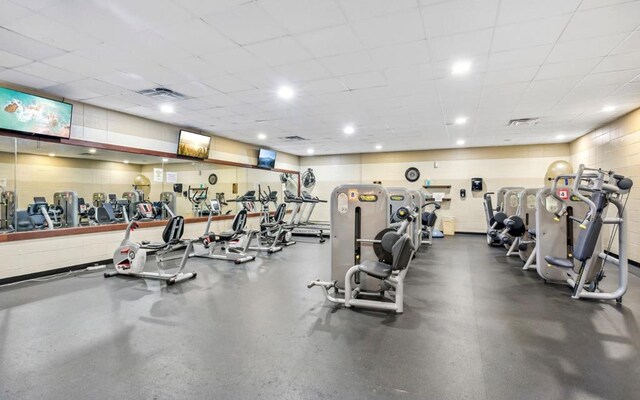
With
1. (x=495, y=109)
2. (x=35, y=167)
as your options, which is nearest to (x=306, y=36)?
(x=495, y=109)

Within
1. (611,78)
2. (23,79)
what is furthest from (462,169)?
(23,79)

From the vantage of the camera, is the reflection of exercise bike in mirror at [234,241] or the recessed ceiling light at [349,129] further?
the recessed ceiling light at [349,129]

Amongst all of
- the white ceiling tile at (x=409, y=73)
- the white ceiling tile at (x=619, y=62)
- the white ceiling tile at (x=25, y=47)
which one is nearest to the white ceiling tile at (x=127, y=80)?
the white ceiling tile at (x=25, y=47)

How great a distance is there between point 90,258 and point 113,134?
2338mm

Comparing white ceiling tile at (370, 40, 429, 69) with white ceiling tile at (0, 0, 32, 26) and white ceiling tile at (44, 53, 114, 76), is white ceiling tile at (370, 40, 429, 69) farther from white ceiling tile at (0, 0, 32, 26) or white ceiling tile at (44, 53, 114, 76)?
white ceiling tile at (44, 53, 114, 76)

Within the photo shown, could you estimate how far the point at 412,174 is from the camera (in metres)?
10.9

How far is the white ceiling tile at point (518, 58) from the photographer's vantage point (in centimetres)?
341

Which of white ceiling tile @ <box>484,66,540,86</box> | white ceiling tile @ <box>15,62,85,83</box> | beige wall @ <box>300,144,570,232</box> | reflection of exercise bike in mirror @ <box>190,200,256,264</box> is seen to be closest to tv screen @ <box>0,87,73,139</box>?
white ceiling tile @ <box>15,62,85,83</box>

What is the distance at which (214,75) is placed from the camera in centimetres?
422

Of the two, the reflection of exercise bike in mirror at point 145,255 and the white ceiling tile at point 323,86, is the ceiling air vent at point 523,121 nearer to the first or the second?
the white ceiling tile at point 323,86

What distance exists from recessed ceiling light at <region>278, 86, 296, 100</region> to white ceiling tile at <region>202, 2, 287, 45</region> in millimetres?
1437

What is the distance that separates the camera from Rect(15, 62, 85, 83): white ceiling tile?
3873 millimetres

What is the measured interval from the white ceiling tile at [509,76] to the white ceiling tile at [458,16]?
4.43 feet

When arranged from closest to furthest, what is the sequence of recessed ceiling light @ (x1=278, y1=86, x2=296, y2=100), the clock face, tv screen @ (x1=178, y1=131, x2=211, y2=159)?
recessed ceiling light @ (x1=278, y1=86, x2=296, y2=100)
tv screen @ (x1=178, y1=131, x2=211, y2=159)
the clock face
